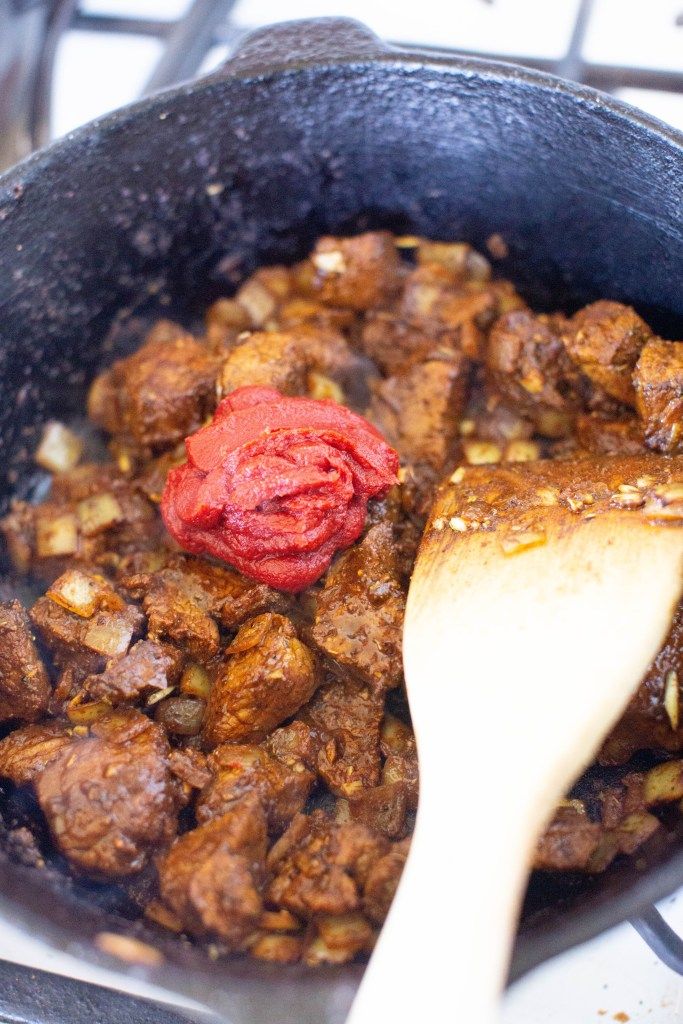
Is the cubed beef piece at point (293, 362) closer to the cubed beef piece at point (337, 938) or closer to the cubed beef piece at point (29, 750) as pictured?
the cubed beef piece at point (29, 750)

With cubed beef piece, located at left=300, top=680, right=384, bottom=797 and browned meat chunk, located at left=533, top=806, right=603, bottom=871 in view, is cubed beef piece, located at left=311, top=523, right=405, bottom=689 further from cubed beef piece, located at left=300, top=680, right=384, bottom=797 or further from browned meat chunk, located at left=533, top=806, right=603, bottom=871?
browned meat chunk, located at left=533, top=806, right=603, bottom=871

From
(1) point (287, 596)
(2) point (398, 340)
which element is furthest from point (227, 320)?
(1) point (287, 596)

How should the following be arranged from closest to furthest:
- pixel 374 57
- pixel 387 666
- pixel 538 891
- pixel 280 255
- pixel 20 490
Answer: pixel 538 891
pixel 387 666
pixel 374 57
pixel 20 490
pixel 280 255

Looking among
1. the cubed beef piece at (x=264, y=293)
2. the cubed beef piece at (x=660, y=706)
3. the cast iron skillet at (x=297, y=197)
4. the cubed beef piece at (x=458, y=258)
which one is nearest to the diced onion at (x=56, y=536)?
the cast iron skillet at (x=297, y=197)

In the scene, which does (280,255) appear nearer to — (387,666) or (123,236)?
(123,236)

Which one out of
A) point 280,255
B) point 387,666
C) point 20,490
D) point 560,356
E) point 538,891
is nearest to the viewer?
point 538,891

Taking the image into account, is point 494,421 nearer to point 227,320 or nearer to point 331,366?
point 331,366

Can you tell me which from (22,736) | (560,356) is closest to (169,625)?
(22,736)
